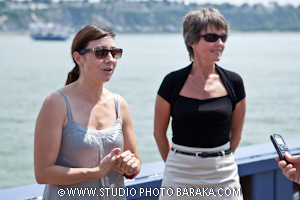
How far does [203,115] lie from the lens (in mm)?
A: 2164

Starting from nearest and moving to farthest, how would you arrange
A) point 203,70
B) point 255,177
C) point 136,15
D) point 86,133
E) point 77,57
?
1. point 86,133
2. point 77,57
3. point 203,70
4. point 255,177
5. point 136,15

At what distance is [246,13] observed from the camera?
90.2m

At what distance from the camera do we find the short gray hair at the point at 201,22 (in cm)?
224

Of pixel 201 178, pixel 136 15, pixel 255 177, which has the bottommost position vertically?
pixel 255 177

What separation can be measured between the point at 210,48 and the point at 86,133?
0.89m

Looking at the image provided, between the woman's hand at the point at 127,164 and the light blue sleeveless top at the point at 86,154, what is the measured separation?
2.6 inches

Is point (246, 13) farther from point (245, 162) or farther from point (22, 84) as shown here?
point (245, 162)

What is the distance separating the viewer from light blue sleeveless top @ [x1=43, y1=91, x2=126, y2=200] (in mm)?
1784

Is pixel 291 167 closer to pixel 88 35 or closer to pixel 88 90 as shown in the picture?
pixel 88 90

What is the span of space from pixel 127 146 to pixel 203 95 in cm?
54

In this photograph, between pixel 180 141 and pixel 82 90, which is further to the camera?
pixel 180 141

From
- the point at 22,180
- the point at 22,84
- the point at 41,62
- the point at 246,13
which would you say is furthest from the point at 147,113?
the point at 246,13

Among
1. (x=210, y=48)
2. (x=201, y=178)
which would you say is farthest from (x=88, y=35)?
(x=201, y=178)

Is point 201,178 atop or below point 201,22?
below
